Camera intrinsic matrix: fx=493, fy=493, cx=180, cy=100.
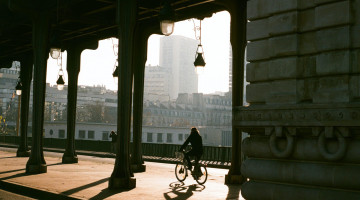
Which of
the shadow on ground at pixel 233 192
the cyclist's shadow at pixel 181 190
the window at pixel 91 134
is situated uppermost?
the window at pixel 91 134

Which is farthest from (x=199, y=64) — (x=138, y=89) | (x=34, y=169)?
(x=34, y=169)

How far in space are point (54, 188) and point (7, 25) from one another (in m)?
10.8

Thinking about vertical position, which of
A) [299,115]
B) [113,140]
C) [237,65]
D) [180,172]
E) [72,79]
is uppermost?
[72,79]

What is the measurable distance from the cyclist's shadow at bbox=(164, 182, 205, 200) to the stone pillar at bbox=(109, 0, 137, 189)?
134 centimetres

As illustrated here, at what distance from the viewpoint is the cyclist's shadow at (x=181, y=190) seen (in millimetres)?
13066

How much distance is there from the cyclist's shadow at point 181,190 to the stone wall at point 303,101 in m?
4.23

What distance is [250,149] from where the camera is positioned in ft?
30.0

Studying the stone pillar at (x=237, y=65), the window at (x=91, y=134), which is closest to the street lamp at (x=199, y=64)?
the stone pillar at (x=237, y=65)

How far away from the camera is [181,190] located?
48.0ft

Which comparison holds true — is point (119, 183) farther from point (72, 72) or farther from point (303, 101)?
point (72, 72)

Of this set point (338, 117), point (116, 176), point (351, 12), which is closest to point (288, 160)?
point (338, 117)

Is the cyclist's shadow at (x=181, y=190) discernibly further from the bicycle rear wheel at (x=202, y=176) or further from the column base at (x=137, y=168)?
the column base at (x=137, y=168)

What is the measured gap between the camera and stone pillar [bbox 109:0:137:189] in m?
14.3

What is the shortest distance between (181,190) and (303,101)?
22.9ft
